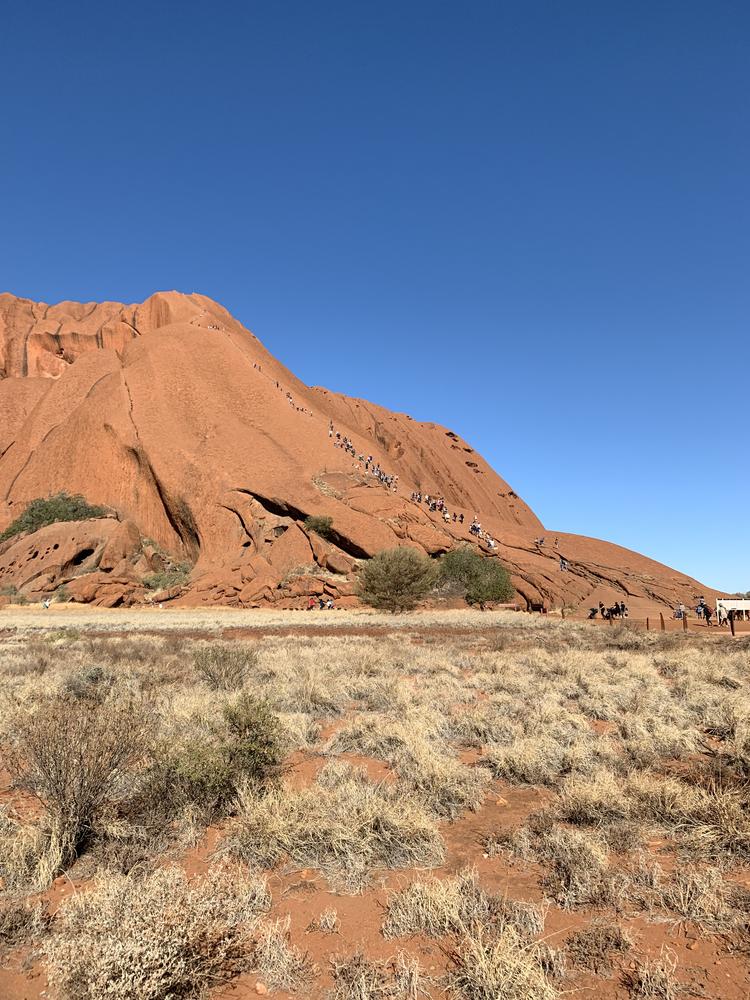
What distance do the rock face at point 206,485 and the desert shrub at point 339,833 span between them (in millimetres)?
32193

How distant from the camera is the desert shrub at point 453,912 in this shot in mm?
3336

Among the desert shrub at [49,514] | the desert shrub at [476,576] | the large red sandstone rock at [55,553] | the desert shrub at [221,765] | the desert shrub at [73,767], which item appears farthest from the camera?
the desert shrub at [49,514]

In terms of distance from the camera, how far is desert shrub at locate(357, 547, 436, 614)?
3241 centimetres

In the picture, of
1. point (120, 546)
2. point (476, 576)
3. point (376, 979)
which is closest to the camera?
point (376, 979)

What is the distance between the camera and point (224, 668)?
10.9 metres

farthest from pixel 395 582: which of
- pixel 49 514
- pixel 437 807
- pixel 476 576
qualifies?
pixel 49 514

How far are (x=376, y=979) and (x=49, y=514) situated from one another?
176 ft

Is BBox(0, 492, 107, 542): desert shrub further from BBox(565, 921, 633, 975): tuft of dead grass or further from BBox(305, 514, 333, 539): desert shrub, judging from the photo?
BBox(565, 921, 633, 975): tuft of dead grass

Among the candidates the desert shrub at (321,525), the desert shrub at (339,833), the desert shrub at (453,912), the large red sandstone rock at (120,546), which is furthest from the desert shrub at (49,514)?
the desert shrub at (453,912)

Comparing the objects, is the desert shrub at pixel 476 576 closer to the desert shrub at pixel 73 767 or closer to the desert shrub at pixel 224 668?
the desert shrub at pixel 224 668

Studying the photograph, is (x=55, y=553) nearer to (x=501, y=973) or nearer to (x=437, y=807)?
(x=437, y=807)

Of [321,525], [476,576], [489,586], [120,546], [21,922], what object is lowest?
[21,922]

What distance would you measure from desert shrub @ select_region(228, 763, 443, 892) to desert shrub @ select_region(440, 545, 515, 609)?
34.2 meters

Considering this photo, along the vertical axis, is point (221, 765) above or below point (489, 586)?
below
